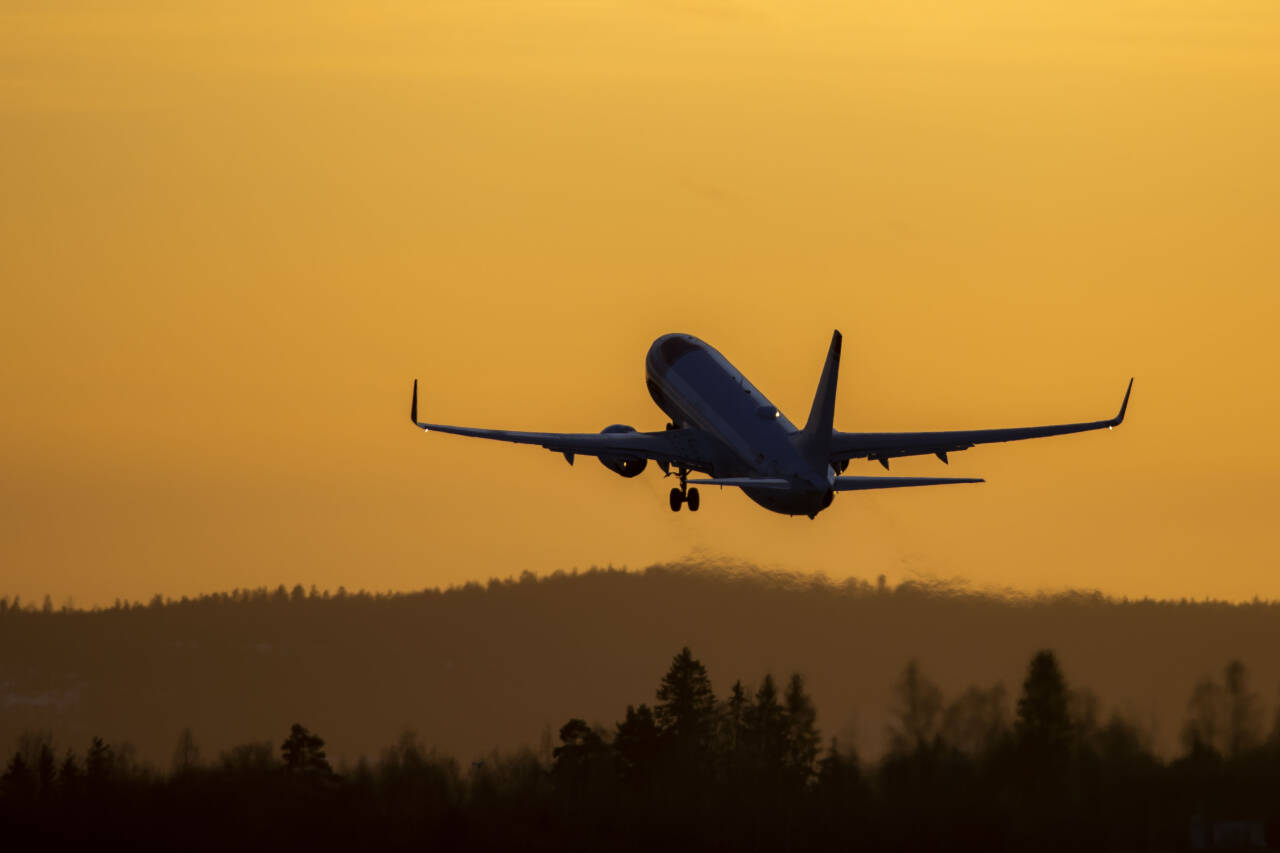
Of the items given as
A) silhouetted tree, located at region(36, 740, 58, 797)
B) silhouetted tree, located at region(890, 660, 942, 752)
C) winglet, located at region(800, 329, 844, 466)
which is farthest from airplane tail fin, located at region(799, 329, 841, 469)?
silhouetted tree, located at region(36, 740, 58, 797)

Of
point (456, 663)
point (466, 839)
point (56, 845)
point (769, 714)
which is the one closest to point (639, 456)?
point (769, 714)

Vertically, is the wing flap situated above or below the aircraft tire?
below

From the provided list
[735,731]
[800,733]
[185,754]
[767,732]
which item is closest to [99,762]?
[185,754]

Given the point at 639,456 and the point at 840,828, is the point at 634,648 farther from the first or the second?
the point at 840,828

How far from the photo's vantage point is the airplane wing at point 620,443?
391ft

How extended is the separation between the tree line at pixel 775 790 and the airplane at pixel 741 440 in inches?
413

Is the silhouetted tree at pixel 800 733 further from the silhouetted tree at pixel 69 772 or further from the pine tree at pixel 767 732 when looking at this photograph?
the silhouetted tree at pixel 69 772

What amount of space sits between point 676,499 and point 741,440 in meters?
9.49

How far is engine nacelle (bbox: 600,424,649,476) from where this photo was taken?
122562 mm

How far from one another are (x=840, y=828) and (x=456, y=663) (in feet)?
185

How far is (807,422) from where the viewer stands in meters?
110

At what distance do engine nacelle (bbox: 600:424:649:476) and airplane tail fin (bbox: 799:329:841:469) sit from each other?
1372cm

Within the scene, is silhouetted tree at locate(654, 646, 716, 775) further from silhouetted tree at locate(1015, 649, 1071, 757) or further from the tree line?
silhouetted tree at locate(1015, 649, 1071, 757)

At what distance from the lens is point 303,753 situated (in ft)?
419
